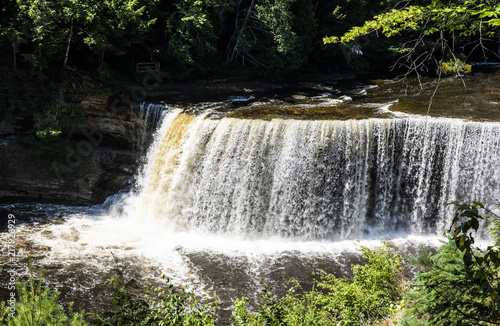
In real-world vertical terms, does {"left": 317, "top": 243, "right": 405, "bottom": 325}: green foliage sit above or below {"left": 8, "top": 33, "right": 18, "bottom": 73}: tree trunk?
below

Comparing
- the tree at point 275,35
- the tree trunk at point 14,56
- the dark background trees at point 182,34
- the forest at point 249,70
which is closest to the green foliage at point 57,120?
the forest at point 249,70

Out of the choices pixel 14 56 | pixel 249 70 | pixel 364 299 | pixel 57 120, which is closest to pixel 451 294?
pixel 364 299

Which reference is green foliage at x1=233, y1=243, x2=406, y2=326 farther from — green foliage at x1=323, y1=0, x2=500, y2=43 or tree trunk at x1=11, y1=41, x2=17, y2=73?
tree trunk at x1=11, y1=41, x2=17, y2=73

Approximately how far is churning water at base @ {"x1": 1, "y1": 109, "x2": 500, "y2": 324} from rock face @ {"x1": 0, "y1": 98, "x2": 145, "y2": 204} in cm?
152

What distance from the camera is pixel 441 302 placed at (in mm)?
4062

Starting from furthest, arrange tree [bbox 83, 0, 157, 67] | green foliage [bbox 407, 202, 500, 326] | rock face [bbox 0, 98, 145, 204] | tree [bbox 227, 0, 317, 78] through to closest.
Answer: tree [bbox 227, 0, 317, 78] → tree [bbox 83, 0, 157, 67] → rock face [bbox 0, 98, 145, 204] → green foliage [bbox 407, 202, 500, 326]

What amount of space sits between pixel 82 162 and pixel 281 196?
7.31m

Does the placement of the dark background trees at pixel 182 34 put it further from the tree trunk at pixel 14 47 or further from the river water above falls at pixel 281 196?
the river water above falls at pixel 281 196

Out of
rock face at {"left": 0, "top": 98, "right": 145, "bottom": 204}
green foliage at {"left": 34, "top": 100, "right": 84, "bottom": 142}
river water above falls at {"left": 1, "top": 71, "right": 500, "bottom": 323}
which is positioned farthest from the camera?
rock face at {"left": 0, "top": 98, "right": 145, "bottom": 204}

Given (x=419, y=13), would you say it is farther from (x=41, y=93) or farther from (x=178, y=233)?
(x=41, y=93)

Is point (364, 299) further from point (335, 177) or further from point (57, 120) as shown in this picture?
point (57, 120)

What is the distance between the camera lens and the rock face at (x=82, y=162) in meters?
15.0

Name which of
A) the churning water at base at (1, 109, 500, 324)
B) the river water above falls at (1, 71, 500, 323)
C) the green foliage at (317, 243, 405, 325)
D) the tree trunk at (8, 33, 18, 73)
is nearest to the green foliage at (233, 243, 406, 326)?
the green foliage at (317, 243, 405, 325)

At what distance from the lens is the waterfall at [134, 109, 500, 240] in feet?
40.7
